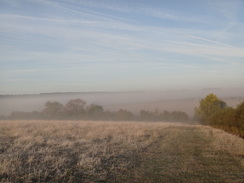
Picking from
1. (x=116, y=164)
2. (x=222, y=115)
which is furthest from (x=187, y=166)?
(x=222, y=115)

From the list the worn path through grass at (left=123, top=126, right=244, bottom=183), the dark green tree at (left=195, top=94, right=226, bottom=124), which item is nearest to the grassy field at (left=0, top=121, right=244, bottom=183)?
the worn path through grass at (left=123, top=126, right=244, bottom=183)

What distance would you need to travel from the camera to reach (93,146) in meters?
14.9

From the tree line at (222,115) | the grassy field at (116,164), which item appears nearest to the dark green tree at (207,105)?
the tree line at (222,115)

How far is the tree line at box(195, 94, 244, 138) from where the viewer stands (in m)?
27.7

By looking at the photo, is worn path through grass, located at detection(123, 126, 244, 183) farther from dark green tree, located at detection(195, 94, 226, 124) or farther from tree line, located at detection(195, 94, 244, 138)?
dark green tree, located at detection(195, 94, 226, 124)

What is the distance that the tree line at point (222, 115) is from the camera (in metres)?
27.7

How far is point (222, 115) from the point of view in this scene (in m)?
36.7

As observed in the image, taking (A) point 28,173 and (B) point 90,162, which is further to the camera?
(B) point 90,162

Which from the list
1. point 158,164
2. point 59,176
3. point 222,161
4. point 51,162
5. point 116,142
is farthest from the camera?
point 116,142

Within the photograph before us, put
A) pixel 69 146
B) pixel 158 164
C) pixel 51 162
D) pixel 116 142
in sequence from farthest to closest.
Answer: pixel 116 142, pixel 69 146, pixel 158 164, pixel 51 162

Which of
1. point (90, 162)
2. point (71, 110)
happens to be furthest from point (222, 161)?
point (71, 110)

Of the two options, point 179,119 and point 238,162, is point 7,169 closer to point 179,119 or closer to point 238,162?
point 238,162

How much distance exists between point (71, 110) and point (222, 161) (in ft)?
219

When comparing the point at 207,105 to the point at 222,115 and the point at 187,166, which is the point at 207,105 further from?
the point at 187,166
